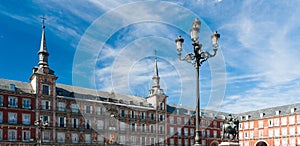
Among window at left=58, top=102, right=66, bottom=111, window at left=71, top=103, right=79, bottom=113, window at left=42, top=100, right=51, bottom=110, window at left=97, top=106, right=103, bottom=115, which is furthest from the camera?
window at left=97, top=106, right=103, bottom=115

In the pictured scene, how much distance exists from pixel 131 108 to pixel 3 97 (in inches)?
944

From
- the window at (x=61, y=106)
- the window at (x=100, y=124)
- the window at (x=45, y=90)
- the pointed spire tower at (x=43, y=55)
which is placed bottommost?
the window at (x=100, y=124)

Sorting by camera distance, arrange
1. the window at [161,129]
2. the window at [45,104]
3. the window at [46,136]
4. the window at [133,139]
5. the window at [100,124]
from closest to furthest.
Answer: the window at [46,136]
the window at [45,104]
the window at [100,124]
the window at [133,139]
the window at [161,129]

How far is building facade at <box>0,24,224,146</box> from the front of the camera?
49.6m

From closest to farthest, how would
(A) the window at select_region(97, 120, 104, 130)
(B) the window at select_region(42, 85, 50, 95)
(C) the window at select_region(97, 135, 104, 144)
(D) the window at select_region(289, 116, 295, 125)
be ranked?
1. (B) the window at select_region(42, 85, 50, 95)
2. (A) the window at select_region(97, 120, 104, 130)
3. (C) the window at select_region(97, 135, 104, 144)
4. (D) the window at select_region(289, 116, 295, 125)

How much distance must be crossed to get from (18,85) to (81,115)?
11.8 m

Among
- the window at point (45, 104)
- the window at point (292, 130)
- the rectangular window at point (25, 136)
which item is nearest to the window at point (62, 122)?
the window at point (45, 104)

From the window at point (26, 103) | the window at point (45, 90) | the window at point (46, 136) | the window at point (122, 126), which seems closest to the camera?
the window at point (26, 103)

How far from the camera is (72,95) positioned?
57.1 m

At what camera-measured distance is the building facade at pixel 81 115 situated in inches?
1954

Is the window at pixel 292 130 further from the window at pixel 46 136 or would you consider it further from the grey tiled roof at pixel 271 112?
the window at pixel 46 136

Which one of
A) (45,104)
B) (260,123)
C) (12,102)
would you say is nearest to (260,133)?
(260,123)

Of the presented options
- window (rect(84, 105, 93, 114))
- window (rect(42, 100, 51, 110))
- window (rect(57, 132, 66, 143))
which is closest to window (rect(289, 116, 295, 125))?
window (rect(84, 105, 93, 114))

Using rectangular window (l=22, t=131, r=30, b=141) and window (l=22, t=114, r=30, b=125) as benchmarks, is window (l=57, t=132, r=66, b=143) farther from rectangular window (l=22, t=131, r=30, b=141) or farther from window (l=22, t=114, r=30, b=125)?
window (l=22, t=114, r=30, b=125)
